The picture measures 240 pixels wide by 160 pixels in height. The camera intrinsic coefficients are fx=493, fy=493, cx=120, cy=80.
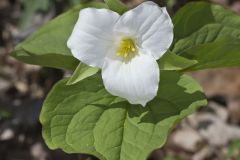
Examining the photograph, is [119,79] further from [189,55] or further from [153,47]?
[189,55]

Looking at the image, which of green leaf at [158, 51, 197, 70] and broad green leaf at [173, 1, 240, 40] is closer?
green leaf at [158, 51, 197, 70]

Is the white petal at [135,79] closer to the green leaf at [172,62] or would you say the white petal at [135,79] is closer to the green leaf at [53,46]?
the green leaf at [172,62]

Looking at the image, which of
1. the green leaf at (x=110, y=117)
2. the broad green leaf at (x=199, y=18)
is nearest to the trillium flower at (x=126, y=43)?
the green leaf at (x=110, y=117)

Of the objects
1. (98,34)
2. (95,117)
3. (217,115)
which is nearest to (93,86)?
(95,117)

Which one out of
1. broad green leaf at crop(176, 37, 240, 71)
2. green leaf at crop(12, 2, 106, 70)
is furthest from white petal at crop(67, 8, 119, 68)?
broad green leaf at crop(176, 37, 240, 71)

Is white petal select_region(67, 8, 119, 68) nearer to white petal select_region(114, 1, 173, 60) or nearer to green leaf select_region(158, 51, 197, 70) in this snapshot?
white petal select_region(114, 1, 173, 60)

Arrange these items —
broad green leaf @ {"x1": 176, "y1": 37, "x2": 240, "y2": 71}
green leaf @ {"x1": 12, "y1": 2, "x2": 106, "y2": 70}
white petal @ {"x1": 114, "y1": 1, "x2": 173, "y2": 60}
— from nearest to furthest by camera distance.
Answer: white petal @ {"x1": 114, "y1": 1, "x2": 173, "y2": 60} → broad green leaf @ {"x1": 176, "y1": 37, "x2": 240, "y2": 71} → green leaf @ {"x1": 12, "y1": 2, "x2": 106, "y2": 70}
